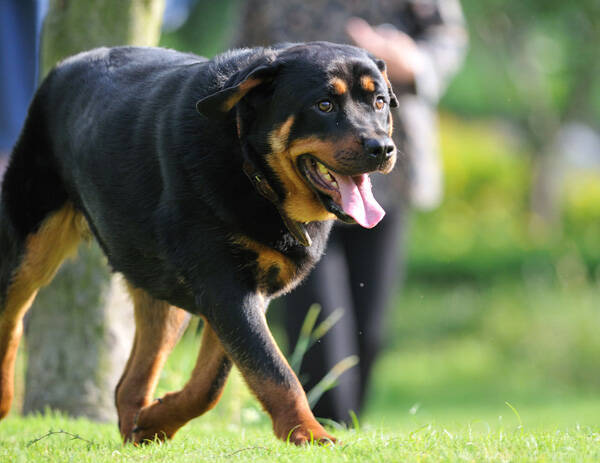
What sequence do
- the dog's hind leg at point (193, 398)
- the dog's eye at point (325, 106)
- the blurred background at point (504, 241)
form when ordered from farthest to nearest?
the blurred background at point (504, 241), the dog's hind leg at point (193, 398), the dog's eye at point (325, 106)

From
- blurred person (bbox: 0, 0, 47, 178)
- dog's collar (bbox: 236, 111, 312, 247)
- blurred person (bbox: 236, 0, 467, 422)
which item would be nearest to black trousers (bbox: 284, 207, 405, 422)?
blurred person (bbox: 236, 0, 467, 422)

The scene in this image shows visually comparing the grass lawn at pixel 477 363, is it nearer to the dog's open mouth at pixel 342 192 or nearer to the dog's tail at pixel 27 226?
the dog's tail at pixel 27 226

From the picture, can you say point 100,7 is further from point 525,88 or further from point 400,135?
point 525,88

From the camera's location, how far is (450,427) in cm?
419

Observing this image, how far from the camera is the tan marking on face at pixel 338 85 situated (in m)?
3.82

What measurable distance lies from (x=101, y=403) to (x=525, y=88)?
15.2m

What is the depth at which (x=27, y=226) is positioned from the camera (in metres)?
4.75

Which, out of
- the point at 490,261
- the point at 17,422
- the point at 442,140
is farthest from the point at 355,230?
the point at 442,140

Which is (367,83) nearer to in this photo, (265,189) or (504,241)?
(265,189)

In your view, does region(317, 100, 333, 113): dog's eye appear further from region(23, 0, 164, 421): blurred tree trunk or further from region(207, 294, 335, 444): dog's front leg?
region(23, 0, 164, 421): blurred tree trunk

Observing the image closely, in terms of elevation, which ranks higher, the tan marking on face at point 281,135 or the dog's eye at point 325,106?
the dog's eye at point 325,106

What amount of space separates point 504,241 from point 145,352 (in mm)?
12728

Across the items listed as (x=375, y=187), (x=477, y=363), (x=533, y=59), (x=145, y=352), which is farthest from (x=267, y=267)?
(x=533, y=59)

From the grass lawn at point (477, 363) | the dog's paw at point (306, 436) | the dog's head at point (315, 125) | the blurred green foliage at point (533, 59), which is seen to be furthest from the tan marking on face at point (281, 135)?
the blurred green foliage at point (533, 59)
